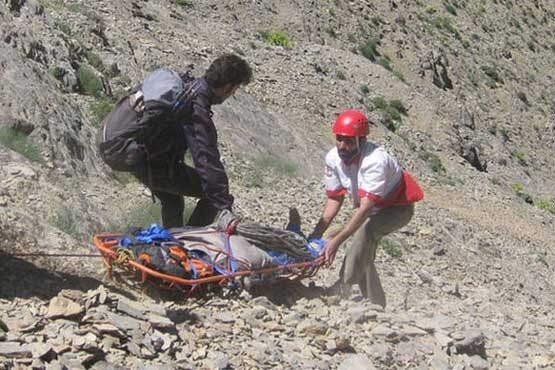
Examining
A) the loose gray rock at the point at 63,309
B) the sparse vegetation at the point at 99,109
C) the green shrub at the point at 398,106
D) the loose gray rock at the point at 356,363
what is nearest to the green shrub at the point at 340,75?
the green shrub at the point at 398,106

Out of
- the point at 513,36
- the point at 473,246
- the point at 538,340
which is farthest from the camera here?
the point at 513,36

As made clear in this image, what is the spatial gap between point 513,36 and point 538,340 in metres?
33.6

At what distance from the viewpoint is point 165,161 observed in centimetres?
724

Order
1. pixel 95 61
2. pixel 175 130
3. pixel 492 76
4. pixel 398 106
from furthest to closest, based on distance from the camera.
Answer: pixel 492 76
pixel 398 106
pixel 95 61
pixel 175 130

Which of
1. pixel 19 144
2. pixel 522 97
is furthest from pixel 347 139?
pixel 522 97

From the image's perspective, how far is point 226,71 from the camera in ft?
22.2

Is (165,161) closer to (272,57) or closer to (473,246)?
(473,246)

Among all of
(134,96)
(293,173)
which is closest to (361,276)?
(134,96)

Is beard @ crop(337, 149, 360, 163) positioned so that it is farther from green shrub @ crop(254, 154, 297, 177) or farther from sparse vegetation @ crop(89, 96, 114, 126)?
green shrub @ crop(254, 154, 297, 177)

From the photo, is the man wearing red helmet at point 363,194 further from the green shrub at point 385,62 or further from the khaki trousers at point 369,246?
the green shrub at point 385,62

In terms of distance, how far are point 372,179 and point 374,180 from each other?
0.06ft

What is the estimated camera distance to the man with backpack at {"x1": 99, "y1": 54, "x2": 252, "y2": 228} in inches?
264

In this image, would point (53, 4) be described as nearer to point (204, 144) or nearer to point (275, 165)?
point (275, 165)

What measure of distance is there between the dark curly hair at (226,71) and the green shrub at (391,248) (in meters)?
6.37
